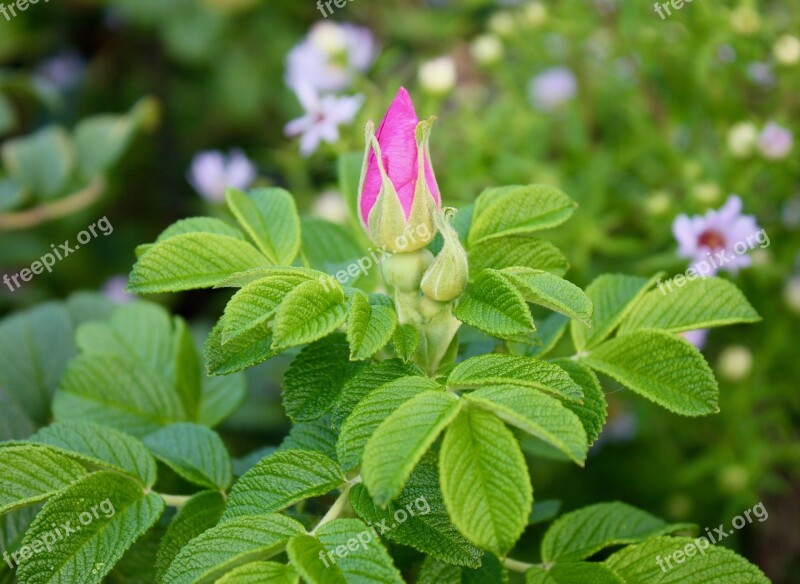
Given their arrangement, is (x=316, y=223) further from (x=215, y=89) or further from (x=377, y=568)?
(x=215, y=89)

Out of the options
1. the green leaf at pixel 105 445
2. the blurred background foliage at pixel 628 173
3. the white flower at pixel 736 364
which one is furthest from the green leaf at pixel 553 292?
the white flower at pixel 736 364

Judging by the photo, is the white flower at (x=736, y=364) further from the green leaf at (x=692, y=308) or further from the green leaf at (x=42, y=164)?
the green leaf at (x=42, y=164)

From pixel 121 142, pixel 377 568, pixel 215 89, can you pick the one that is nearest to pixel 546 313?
pixel 377 568

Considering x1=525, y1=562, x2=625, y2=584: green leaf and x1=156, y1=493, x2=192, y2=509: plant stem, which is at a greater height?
x1=156, y1=493, x2=192, y2=509: plant stem

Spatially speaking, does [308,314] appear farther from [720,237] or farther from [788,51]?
[788,51]

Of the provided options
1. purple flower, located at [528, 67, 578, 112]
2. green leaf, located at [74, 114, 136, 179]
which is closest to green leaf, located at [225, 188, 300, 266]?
green leaf, located at [74, 114, 136, 179]

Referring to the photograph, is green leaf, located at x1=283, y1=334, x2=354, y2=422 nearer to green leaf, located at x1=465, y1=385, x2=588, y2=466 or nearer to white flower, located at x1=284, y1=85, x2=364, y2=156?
green leaf, located at x1=465, y1=385, x2=588, y2=466
